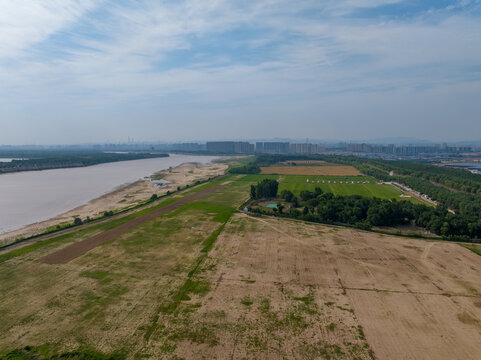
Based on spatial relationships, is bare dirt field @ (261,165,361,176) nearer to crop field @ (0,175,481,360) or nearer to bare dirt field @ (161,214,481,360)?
crop field @ (0,175,481,360)

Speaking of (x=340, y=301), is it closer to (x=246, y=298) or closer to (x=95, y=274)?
(x=246, y=298)

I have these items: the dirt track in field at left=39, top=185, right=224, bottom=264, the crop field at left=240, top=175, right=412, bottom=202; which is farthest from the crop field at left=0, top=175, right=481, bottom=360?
the crop field at left=240, top=175, right=412, bottom=202

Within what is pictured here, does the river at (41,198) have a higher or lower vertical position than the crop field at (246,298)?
higher

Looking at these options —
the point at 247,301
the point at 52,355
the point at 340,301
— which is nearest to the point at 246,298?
the point at 247,301

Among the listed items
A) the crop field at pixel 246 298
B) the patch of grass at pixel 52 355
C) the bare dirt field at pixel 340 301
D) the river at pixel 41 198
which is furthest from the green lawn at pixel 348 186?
the patch of grass at pixel 52 355

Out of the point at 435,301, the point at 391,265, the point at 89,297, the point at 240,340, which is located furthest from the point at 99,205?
the point at 435,301

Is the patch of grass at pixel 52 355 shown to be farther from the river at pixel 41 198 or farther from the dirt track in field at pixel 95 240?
the river at pixel 41 198

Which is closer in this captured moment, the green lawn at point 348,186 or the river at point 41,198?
the river at point 41,198
